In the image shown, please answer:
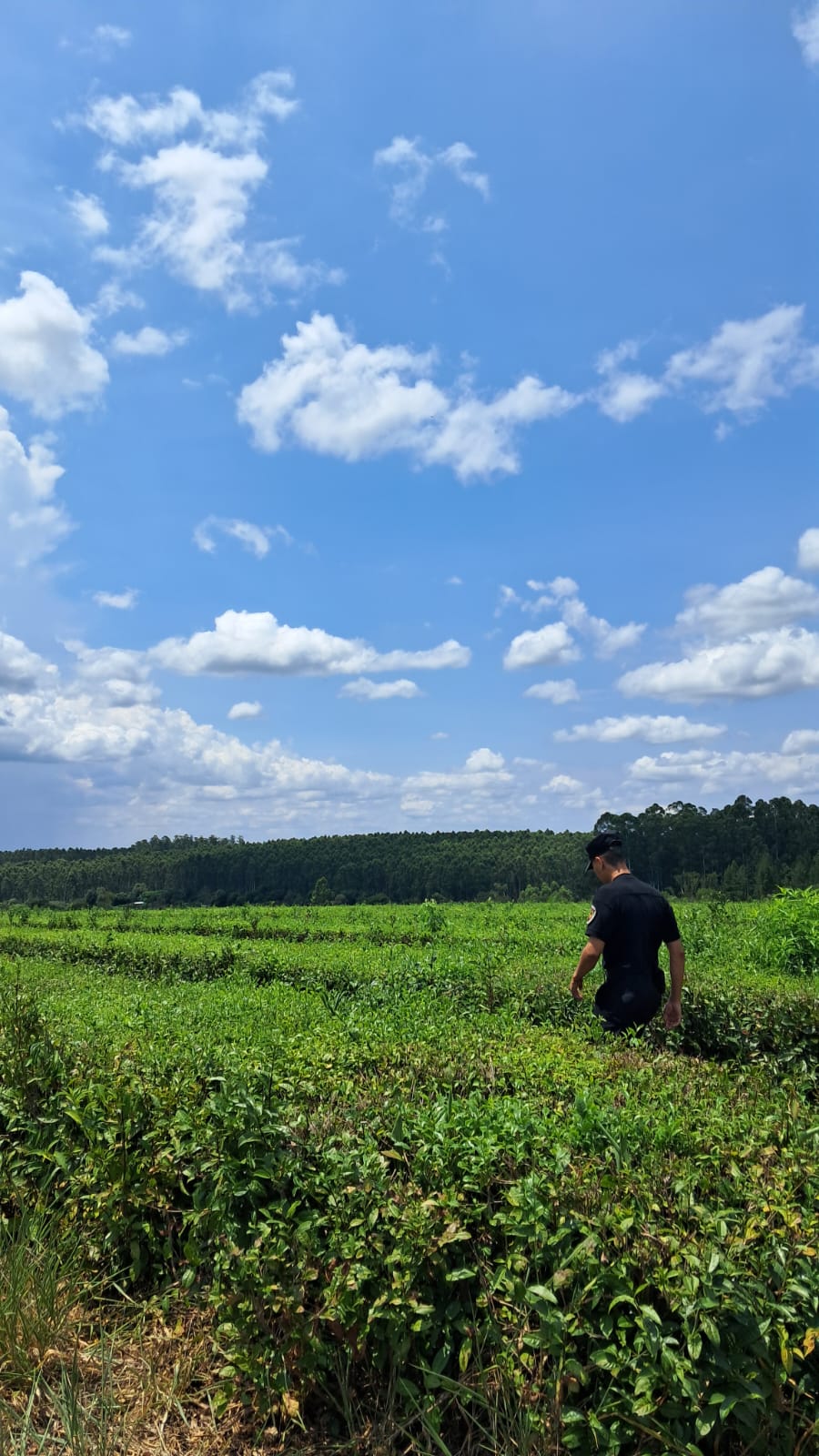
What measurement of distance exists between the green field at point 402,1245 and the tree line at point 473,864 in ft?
182

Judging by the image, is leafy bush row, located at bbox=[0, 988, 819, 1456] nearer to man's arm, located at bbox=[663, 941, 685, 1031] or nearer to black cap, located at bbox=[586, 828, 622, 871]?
man's arm, located at bbox=[663, 941, 685, 1031]

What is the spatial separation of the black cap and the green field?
1.49 m

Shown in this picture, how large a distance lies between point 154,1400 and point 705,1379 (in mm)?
2242

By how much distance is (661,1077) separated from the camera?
4.36m

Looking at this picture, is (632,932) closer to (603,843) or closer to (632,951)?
(632,951)

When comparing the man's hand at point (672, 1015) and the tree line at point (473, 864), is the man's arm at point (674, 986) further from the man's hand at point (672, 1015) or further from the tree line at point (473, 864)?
the tree line at point (473, 864)

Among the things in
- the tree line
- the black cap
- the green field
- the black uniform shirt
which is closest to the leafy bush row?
the green field

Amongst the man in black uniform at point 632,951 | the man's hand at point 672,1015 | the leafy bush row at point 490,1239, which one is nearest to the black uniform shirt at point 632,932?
the man in black uniform at point 632,951

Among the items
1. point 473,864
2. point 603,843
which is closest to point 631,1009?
point 603,843

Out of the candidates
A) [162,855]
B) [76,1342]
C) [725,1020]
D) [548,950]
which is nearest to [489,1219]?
[76,1342]

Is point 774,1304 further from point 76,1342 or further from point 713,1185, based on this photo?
point 76,1342

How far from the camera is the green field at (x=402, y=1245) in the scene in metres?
2.51

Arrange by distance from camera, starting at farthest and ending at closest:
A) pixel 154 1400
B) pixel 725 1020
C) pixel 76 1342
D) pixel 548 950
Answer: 1. pixel 548 950
2. pixel 725 1020
3. pixel 76 1342
4. pixel 154 1400

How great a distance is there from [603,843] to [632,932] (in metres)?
0.71
